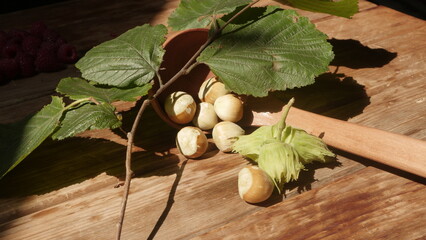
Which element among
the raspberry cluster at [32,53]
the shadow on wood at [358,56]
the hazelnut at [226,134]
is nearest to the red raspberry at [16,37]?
the raspberry cluster at [32,53]

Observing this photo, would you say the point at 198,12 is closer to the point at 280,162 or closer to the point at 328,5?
the point at 328,5

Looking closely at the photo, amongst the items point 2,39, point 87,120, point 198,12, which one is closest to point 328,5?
point 198,12

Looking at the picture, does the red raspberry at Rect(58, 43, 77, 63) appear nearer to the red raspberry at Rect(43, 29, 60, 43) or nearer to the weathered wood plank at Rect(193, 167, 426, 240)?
the red raspberry at Rect(43, 29, 60, 43)

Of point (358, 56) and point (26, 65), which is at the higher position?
point (358, 56)

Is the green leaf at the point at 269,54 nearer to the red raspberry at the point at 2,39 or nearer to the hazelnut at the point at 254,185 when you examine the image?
the hazelnut at the point at 254,185

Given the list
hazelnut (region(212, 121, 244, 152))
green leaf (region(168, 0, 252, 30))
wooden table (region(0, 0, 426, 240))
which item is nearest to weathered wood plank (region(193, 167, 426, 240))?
wooden table (region(0, 0, 426, 240))

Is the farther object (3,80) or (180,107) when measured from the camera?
(3,80)

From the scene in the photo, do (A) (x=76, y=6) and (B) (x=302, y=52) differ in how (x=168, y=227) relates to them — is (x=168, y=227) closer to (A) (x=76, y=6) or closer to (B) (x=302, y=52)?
(B) (x=302, y=52)
